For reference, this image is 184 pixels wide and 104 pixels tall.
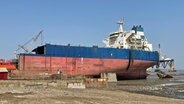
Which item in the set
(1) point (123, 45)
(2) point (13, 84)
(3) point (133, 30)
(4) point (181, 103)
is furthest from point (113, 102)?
(3) point (133, 30)

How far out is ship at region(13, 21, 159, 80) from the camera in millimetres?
58500

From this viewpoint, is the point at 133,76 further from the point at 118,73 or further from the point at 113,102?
the point at 113,102

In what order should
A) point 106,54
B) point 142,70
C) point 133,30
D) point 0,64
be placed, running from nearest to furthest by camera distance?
point 0,64 < point 106,54 < point 142,70 < point 133,30

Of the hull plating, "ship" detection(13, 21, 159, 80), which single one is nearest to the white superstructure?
"ship" detection(13, 21, 159, 80)

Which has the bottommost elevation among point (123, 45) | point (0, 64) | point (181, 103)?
point (181, 103)

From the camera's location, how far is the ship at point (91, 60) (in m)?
58.5

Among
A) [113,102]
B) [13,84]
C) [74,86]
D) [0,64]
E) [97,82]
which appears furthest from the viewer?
[0,64]

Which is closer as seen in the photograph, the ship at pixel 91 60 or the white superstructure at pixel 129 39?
the ship at pixel 91 60

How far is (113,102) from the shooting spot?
17.6 meters

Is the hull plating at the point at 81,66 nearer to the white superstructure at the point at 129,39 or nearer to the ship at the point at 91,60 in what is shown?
the ship at the point at 91,60

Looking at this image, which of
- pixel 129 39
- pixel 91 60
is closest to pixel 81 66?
pixel 91 60

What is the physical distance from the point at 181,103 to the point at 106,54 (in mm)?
46667

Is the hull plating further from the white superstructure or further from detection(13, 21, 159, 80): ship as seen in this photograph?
the white superstructure

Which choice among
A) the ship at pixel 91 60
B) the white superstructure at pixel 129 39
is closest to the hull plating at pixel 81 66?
the ship at pixel 91 60
